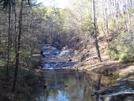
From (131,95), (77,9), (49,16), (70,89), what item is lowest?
(70,89)

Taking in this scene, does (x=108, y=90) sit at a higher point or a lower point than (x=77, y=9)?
lower

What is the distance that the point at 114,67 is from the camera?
1747 cm

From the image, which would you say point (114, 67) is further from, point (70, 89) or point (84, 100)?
point (84, 100)

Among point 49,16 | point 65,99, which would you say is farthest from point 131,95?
point 49,16

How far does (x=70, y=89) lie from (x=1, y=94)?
5.79 m

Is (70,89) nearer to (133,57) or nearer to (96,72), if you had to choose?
(96,72)

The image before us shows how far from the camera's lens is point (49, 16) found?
55844 millimetres

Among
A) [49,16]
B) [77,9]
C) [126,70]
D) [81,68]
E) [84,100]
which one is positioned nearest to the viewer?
[84,100]

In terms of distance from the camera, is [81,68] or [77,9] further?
[77,9]

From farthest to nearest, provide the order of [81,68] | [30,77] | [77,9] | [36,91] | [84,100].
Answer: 1. [77,9]
2. [81,68]
3. [30,77]
4. [36,91]
5. [84,100]

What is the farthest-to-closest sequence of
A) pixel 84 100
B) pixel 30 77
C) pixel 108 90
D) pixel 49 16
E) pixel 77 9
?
pixel 49 16, pixel 77 9, pixel 30 77, pixel 108 90, pixel 84 100

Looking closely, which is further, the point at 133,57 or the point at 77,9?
the point at 77,9

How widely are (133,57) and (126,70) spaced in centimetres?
271

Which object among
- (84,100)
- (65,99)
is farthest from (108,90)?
(65,99)
